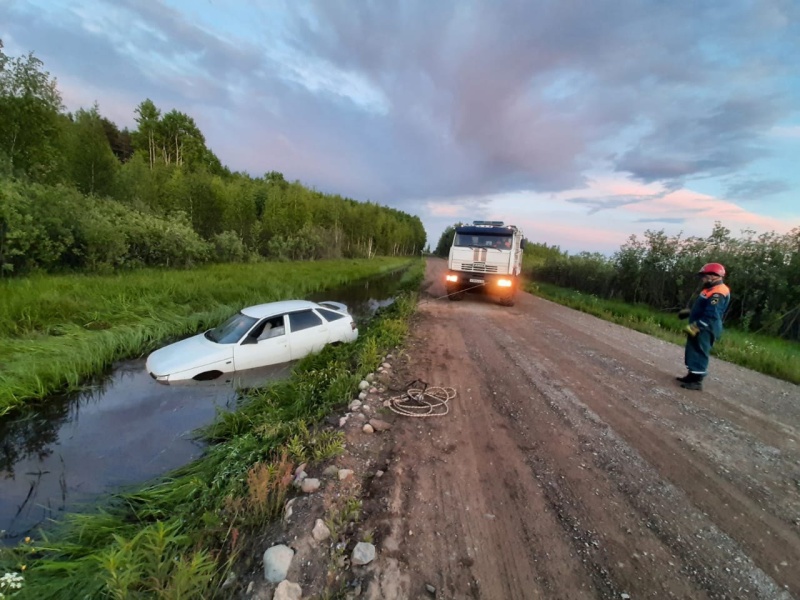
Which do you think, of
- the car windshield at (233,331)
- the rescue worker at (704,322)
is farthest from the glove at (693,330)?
the car windshield at (233,331)

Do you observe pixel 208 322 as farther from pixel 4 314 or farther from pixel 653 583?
pixel 653 583

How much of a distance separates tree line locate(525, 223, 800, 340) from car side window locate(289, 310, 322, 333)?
14.4m

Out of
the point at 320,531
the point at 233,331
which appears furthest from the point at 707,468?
the point at 233,331

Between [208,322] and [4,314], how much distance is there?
14.5 feet

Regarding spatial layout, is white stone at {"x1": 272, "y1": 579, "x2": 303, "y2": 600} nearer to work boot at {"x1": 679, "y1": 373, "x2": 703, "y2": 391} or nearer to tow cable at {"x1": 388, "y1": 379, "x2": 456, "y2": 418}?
tow cable at {"x1": 388, "y1": 379, "x2": 456, "y2": 418}

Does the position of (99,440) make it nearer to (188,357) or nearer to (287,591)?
(188,357)

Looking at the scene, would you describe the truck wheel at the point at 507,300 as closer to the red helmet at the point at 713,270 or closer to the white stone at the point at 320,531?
the red helmet at the point at 713,270

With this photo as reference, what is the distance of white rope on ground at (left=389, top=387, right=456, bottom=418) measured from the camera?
181 inches

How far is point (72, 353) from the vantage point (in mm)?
7031

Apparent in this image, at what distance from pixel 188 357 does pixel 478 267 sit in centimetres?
989

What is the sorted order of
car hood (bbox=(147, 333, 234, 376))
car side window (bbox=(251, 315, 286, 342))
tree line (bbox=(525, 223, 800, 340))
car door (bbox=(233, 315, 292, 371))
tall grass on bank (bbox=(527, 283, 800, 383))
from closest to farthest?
1. car hood (bbox=(147, 333, 234, 376))
2. car door (bbox=(233, 315, 292, 371))
3. car side window (bbox=(251, 315, 286, 342))
4. tall grass on bank (bbox=(527, 283, 800, 383))
5. tree line (bbox=(525, 223, 800, 340))

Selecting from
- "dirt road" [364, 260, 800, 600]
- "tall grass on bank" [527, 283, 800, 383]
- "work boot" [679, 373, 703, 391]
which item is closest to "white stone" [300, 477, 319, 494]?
"dirt road" [364, 260, 800, 600]

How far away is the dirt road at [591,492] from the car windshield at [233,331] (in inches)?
134

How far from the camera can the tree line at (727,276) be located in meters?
11.3
